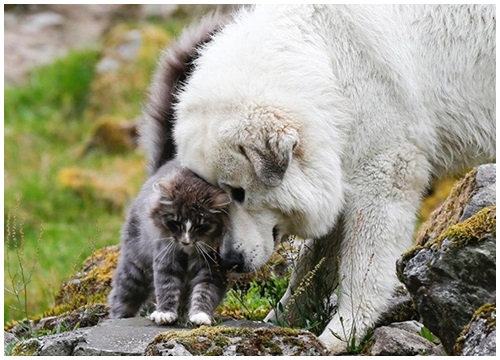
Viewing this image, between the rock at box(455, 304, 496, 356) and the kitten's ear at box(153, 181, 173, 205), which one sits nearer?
the rock at box(455, 304, 496, 356)

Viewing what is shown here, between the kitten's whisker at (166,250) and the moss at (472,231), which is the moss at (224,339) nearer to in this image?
the kitten's whisker at (166,250)

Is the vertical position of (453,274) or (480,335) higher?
(453,274)

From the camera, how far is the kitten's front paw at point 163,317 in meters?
6.04

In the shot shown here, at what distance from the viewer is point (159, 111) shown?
22.7 feet

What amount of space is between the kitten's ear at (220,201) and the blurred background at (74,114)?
5318 millimetres

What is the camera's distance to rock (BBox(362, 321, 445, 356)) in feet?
18.4

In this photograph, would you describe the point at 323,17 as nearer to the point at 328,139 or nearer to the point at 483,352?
the point at 328,139

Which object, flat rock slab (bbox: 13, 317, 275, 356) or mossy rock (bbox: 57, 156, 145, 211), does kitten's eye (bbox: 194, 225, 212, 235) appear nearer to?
flat rock slab (bbox: 13, 317, 275, 356)

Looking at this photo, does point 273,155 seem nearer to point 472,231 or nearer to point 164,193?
point 164,193

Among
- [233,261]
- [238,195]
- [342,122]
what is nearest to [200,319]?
[233,261]

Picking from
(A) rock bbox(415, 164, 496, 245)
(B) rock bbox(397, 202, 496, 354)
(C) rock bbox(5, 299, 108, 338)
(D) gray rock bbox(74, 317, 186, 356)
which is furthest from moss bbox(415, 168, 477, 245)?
(C) rock bbox(5, 299, 108, 338)

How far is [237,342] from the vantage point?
543 centimetres

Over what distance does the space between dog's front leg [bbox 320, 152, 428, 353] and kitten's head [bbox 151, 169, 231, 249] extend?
2.81 ft

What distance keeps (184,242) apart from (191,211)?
20cm
